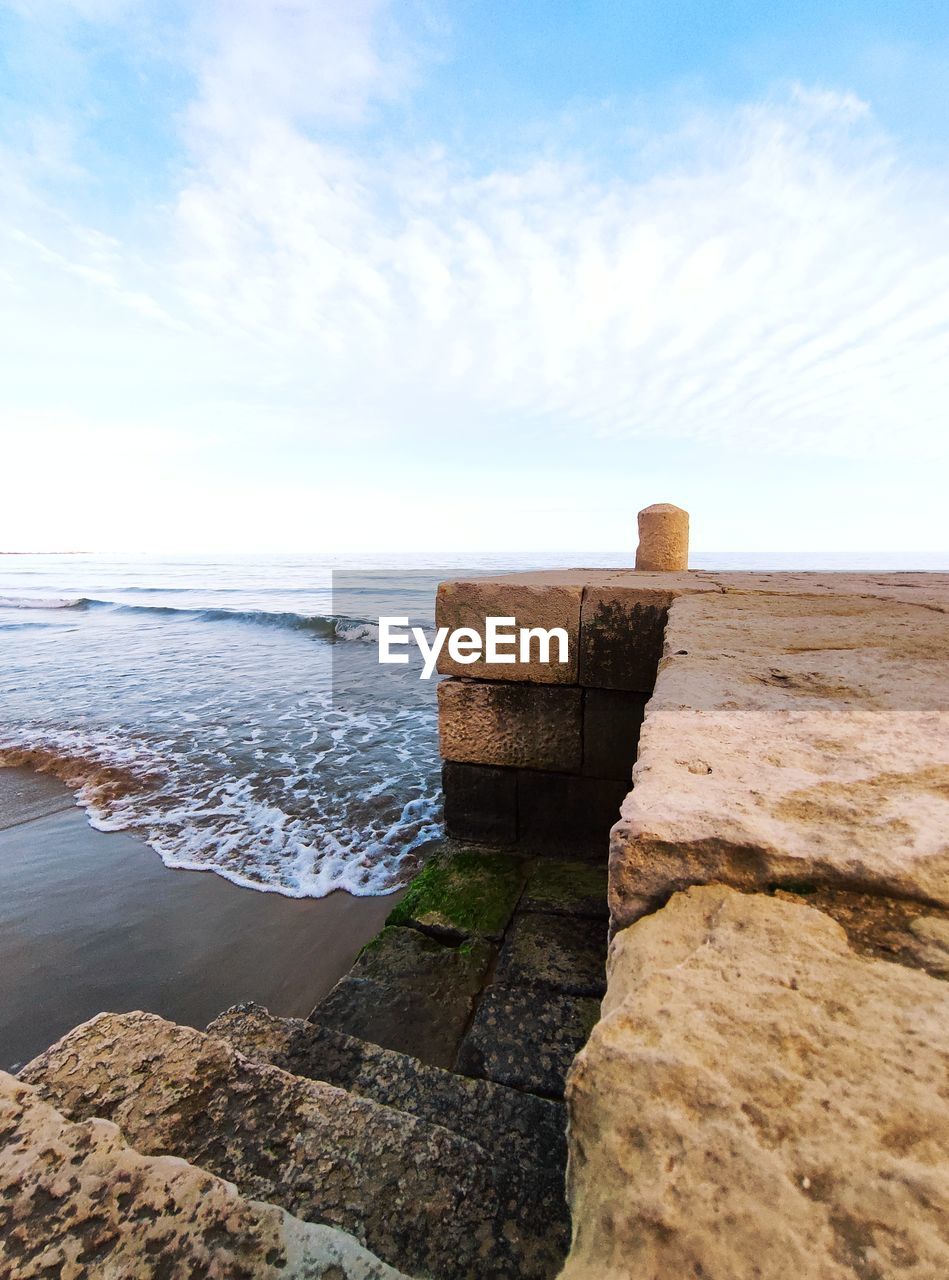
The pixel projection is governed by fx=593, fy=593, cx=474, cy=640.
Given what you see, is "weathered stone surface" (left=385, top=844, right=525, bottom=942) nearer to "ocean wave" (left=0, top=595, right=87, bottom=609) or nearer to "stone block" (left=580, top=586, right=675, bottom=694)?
"stone block" (left=580, top=586, right=675, bottom=694)

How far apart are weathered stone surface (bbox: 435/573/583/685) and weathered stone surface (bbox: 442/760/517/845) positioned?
0.64 metres

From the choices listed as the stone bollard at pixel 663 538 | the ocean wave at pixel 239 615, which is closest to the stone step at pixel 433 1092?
the stone bollard at pixel 663 538

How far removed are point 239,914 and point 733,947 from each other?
3.61m

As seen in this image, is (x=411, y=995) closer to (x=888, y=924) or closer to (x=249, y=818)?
(x=888, y=924)

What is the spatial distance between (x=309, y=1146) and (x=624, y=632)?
8.72ft

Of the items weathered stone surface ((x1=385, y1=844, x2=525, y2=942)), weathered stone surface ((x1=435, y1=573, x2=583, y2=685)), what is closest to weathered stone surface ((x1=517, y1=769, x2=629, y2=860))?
weathered stone surface ((x1=385, y1=844, x2=525, y2=942))

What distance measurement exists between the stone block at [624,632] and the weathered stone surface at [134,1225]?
2.74 meters

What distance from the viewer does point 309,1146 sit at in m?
1.35

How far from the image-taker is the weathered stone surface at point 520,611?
11.1ft

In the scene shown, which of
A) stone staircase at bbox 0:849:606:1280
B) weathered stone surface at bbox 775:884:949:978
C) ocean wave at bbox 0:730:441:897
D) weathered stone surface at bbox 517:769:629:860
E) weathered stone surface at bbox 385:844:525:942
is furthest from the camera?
ocean wave at bbox 0:730:441:897

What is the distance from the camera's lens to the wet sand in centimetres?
295

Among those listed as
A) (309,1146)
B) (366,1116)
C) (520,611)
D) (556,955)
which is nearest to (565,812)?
(556,955)

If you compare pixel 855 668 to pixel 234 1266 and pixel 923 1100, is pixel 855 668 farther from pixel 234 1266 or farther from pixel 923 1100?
pixel 234 1266

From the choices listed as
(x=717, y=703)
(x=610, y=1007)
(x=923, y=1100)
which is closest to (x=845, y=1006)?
(x=923, y=1100)
